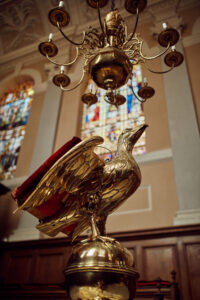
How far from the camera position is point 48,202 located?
132 centimetres

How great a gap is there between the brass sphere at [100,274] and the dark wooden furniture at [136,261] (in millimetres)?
1664

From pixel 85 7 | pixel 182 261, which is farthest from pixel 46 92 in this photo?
pixel 182 261

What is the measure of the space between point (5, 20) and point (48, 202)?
26.6 ft

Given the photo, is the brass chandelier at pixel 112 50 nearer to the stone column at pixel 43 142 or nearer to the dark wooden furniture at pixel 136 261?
the dark wooden furniture at pixel 136 261

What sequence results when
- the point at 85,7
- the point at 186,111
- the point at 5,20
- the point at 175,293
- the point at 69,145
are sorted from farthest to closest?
the point at 5,20
the point at 85,7
the point at 186,111
the point at 175,293
the point at 69,145

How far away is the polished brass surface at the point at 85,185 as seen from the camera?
1.20 metres

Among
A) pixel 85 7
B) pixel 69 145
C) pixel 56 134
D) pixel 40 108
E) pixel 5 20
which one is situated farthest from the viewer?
pixel 5 20

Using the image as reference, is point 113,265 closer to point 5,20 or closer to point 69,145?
point 69,145

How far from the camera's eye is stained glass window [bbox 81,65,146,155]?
17.4ft

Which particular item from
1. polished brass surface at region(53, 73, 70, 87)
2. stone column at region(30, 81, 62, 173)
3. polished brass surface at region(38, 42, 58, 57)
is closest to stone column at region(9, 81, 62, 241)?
stone column at region(30, 81, 62, 173)

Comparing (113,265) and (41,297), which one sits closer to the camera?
(113,265)

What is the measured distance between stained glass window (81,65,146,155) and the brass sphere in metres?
3.96

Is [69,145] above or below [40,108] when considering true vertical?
below

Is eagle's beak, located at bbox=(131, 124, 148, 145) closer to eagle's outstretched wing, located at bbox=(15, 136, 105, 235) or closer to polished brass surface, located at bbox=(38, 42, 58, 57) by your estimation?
eagle's outstretched wing, located at bbox=(15, 136, 105, 235)
